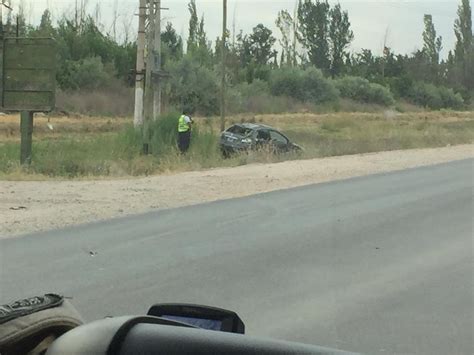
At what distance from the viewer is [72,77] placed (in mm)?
62312

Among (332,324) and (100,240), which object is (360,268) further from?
(100,240)

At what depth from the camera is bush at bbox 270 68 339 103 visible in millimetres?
81250

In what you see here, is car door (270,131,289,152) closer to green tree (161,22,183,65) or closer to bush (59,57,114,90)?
bush (59,57,114,90)

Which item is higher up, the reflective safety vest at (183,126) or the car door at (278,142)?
the reflective safety vest at (183,126)

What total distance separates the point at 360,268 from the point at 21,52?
1534 cm

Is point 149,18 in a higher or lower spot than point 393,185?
higher

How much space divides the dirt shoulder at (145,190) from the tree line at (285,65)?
19.6m

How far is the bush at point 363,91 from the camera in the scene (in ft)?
294

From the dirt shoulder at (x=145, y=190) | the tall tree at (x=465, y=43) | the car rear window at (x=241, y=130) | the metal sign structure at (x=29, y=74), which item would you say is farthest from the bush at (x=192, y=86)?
the tall tree at (x=465, y=43)

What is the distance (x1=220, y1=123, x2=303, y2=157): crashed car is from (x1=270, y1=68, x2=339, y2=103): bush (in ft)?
173

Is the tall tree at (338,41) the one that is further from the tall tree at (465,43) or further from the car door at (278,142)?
the car door at (278,142)

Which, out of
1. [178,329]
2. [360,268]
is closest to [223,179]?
[360,268]

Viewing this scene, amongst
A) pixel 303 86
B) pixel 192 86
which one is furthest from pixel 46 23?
pixel 303 86

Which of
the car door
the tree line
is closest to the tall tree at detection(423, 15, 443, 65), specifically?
the tree line
